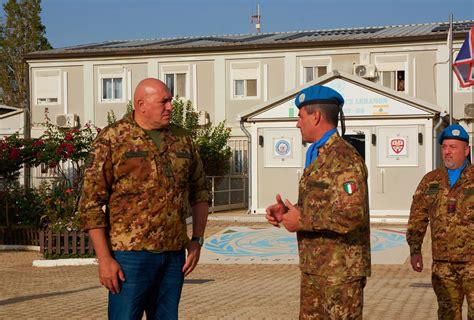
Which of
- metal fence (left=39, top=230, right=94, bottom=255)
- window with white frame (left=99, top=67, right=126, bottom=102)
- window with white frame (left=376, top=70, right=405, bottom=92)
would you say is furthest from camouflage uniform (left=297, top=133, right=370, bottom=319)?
window with white frame (left=99, top=67, right=126, bottom=102)

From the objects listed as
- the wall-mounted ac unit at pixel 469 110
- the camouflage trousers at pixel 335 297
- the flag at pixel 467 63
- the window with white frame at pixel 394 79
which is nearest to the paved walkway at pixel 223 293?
the camouflage trousers at pixel 335 297

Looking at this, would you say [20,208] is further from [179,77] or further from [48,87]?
[48,87]

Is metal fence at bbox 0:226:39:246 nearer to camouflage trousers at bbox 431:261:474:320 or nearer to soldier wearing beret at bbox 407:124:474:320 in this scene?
soldier wearing beret at bbox 407:124:474:320

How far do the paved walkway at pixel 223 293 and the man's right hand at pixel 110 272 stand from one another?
422 centimetres

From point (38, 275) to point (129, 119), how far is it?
999cm

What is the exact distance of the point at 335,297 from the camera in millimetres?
4195

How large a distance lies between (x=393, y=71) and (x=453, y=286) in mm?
23918

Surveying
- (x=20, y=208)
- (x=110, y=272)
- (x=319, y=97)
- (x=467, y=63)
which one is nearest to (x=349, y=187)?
(x=319, y=97)

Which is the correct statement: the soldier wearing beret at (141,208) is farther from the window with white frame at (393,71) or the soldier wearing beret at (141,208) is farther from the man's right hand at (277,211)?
the window with white frame at (393,71)

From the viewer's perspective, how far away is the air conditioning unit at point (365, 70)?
2770 cm

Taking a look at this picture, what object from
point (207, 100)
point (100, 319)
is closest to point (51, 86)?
point (207, 100)

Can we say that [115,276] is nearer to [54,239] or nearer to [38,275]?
[38,275]

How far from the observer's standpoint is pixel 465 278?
18.0ft

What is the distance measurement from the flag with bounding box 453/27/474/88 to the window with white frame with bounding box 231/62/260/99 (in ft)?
40.3
